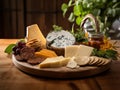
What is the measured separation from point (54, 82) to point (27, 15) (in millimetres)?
2986

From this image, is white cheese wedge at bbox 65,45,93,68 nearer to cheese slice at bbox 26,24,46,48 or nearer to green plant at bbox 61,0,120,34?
cheese slice at bbox 26,24,46,48

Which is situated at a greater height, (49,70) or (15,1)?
(15,1)

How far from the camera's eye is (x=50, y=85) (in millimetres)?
1130

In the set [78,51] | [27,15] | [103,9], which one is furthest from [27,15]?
[78,51]

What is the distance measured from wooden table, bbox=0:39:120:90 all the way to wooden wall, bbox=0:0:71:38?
9.03 ft

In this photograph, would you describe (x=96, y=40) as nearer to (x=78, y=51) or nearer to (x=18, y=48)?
(x=78, y=51)

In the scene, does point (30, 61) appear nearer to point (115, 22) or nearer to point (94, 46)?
point (94, 46)

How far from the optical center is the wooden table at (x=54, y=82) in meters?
1.10

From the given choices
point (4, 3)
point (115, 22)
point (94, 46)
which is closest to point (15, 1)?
point (4, 3)

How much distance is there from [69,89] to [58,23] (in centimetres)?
306

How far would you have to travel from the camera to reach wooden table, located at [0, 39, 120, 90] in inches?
43.4

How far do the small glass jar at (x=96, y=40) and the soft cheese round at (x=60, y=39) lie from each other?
106 mm

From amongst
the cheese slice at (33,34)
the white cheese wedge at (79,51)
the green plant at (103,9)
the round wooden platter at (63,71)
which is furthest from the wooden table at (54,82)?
the green plant at (103,9)

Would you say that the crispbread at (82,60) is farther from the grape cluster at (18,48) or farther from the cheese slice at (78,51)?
the grape cluster at (18,48)
